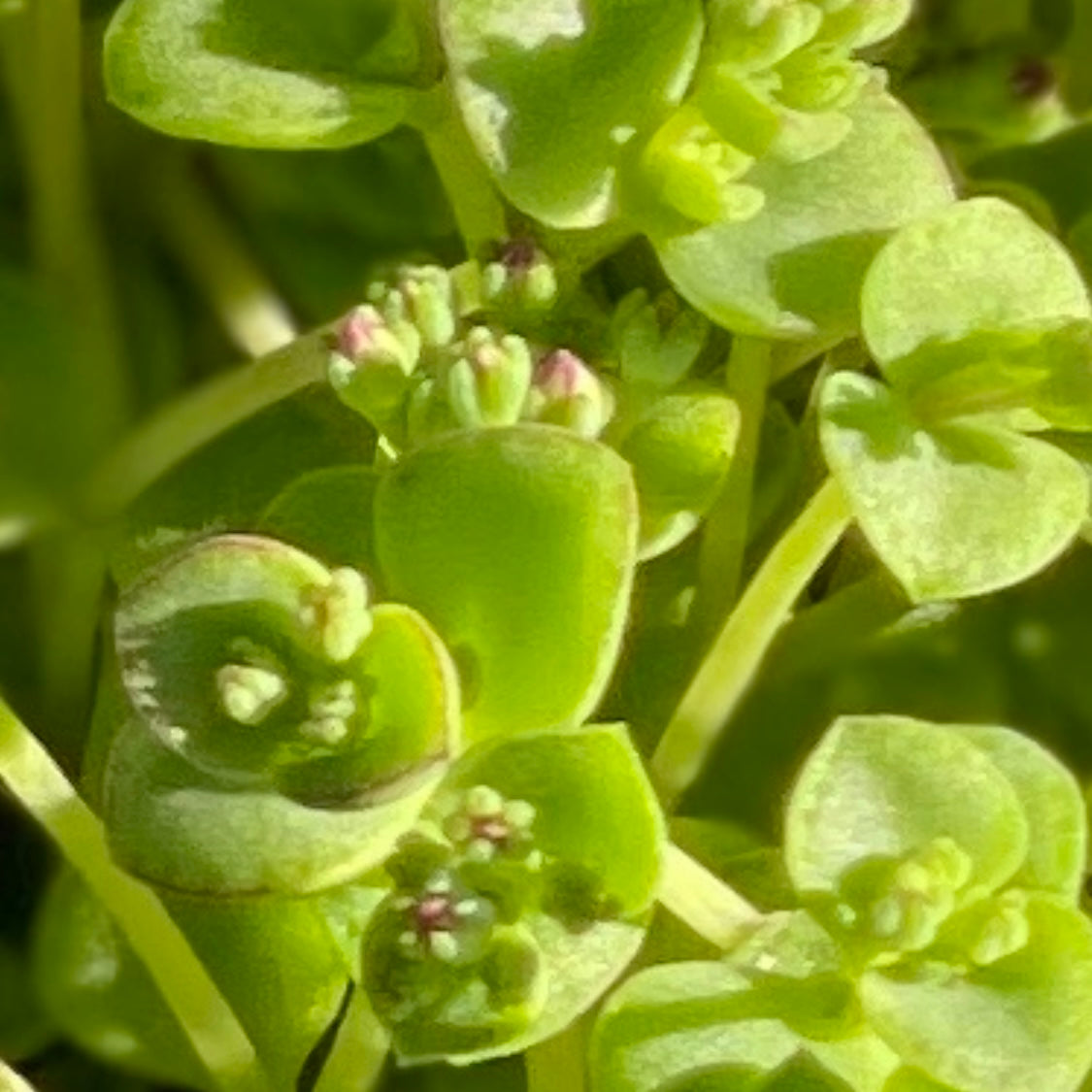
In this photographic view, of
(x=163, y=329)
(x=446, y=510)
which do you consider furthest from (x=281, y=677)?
(x=163, y=329)

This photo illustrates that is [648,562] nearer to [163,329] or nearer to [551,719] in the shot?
[551,719]

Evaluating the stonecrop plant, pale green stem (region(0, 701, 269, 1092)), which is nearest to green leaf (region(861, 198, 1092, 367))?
the stonecrop plant

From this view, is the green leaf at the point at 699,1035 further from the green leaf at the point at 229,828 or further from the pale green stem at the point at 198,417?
the pale green stem at the point at 198,417

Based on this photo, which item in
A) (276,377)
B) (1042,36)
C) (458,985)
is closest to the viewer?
(458,985)

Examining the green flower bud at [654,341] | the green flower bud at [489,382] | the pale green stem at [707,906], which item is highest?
the green flower bud at [489,382]

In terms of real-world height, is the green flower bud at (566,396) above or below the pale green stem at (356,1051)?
above

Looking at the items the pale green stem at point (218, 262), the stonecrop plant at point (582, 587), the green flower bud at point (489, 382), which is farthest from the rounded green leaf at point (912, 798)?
the pale green stem at point (218, 262)

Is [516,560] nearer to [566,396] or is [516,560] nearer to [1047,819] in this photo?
[566,396]
